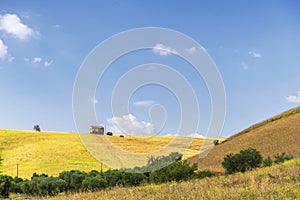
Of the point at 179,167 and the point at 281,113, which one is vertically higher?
the point at 281,113

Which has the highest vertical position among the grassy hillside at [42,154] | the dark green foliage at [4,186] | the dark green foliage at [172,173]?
the grassy hillside at [42,154]

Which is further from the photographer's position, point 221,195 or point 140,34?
point 140,34

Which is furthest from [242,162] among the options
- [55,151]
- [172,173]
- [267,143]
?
[55,151]

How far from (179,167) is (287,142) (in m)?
27.2

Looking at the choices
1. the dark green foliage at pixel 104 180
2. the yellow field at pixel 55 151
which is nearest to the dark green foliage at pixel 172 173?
the dark green foliage at pixel 104 180

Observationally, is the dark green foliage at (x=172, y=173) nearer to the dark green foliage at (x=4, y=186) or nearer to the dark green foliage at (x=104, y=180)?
the dark green foliage at (x=104, y=180)

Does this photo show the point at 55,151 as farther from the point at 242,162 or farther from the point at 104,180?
the point at 104,180

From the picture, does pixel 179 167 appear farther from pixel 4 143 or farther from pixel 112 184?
pixel 4 143

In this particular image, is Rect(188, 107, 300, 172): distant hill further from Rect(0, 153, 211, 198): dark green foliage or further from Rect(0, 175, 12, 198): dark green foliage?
Rect(0, 175, 12, 198): dark green foliage

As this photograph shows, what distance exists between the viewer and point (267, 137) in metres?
49.9

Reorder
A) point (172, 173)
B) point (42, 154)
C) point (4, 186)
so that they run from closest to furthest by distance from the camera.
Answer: point (172, 173) → point (4, 186) → point (42, 154)

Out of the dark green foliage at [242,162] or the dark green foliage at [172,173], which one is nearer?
the dark green foliage at [172,173]

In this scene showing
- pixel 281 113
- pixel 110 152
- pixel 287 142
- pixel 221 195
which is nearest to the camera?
pixel 221 195

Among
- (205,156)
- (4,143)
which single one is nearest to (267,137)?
(205,156)
